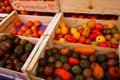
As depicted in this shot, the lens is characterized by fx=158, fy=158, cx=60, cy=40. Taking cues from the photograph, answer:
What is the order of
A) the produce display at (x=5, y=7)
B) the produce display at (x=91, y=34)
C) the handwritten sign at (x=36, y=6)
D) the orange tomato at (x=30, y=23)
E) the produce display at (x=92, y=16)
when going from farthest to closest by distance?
the produce display at (x=5, y=7)
the orange tomato at (x=30, y=23)
the handwritten sign at (x=36, y=6)
the produce display at (x=92, y=16)
the produce display at (x=91, y=34)

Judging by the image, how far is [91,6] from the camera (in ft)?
5.09

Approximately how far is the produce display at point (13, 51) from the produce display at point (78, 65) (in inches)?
7.2

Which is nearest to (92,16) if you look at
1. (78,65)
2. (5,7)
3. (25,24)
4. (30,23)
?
(78,65)

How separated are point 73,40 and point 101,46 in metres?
0.29

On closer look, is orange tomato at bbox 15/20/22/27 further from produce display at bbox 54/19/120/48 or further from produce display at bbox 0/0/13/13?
produce display at bbox 54/19/120/48

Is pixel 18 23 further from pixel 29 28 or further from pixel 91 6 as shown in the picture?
pixel 91 6

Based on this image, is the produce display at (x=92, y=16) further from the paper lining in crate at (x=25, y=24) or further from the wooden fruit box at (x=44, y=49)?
the wooden fruit box at (x=44, y=49)

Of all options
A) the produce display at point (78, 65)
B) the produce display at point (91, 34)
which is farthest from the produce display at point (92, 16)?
the produce display at point (78, 65)

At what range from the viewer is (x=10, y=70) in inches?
56.4

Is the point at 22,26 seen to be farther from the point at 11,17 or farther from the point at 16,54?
the point at 16,54

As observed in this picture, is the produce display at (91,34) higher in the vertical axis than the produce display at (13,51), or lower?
higher

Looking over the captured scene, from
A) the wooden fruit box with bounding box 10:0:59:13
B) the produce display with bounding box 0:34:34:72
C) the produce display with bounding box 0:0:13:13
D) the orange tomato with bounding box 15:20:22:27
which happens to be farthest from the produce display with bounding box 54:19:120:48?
the produce display with bounding box 0:0:13:13

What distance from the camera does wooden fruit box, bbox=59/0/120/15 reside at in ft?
4.79

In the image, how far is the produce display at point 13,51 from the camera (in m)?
1.46
